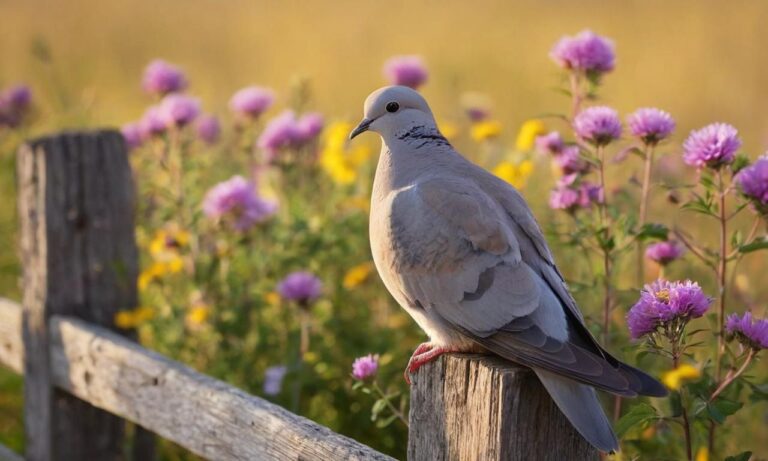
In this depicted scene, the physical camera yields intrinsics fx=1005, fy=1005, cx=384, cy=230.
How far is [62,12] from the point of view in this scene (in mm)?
12508

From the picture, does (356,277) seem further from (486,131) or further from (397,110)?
(397,110)

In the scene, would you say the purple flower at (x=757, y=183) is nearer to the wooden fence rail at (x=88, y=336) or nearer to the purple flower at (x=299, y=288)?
the wooden fence rail at (x=88, y=336)

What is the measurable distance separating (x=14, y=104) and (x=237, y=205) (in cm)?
164

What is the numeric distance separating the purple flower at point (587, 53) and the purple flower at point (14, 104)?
8.92 ft

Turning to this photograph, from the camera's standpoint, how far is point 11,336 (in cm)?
378

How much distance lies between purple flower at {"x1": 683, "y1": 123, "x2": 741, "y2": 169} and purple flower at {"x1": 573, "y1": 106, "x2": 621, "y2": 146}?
0.24m

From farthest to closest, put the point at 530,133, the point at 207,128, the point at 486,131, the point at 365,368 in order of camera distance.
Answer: the point at 207,128 → the point at 486,131 → the point at 530,133 → the point at 365,368

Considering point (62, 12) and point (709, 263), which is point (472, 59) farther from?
point (709, 263)

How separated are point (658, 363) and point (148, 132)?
2.03 meters

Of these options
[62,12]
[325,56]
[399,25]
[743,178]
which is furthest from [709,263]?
[62,12]

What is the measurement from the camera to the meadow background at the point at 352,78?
3.63 meters

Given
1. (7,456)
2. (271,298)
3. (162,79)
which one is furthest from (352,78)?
(7,456)

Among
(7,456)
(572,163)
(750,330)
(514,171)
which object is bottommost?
(7,456)

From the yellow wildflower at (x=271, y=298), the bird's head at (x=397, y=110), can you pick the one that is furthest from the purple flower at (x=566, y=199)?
the yellow wildflower at (x=271, y=298)
